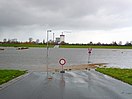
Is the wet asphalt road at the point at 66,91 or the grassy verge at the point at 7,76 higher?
the wet asphalt road at the point at 66,91

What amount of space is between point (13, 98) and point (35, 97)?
0.97 metres

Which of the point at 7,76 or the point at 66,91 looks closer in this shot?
the point at 66,91

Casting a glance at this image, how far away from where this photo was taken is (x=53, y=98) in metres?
12.6

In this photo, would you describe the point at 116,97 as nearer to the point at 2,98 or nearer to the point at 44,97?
the point at 44,97

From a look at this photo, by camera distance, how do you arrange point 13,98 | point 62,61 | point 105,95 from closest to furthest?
point 13,98 → point 105,95 → point 62,61

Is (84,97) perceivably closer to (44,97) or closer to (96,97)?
(96,97)

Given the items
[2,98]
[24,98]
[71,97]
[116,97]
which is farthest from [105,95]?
[2,98]

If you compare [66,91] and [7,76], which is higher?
[66,91]

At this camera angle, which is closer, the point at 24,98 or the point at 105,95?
the point at 24,98

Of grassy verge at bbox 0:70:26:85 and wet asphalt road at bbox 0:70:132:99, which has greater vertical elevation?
wet asphalt road at bbox 0:70:132:99

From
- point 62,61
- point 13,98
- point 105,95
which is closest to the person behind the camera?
point 13,98

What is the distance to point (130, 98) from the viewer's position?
12898 millimetres

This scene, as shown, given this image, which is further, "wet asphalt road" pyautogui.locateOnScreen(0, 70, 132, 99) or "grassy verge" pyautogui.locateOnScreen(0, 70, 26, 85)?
"grassy verge" pyautogui.locateOnScreen(0, 70, 26, 85)

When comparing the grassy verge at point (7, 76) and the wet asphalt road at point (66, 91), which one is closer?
the wet asphalt road at point (66, 91)
